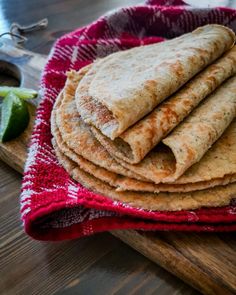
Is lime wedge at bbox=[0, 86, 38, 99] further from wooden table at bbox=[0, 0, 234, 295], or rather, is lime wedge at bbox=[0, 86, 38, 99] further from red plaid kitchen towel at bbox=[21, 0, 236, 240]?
wooden table at bbox=[0, 0, 234, 295]

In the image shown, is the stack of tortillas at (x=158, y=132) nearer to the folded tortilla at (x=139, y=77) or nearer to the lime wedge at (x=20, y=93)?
the folded tortilla at (x=139, y=77)

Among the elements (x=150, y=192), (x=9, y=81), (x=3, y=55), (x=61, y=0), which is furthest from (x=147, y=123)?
(x=61, y=0)

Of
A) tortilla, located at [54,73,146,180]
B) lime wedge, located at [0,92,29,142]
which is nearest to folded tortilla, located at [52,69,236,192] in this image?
tortilla, located at [54,73,146,180]

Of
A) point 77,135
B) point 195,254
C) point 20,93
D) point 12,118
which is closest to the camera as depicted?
point 195,254

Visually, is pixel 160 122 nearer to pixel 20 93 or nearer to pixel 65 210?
pixel 65 210

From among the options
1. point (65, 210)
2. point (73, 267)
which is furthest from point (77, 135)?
point (73, 267)

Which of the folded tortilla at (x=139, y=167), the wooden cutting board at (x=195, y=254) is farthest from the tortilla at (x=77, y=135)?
the wooden cutting board at (x=195, y=254)
